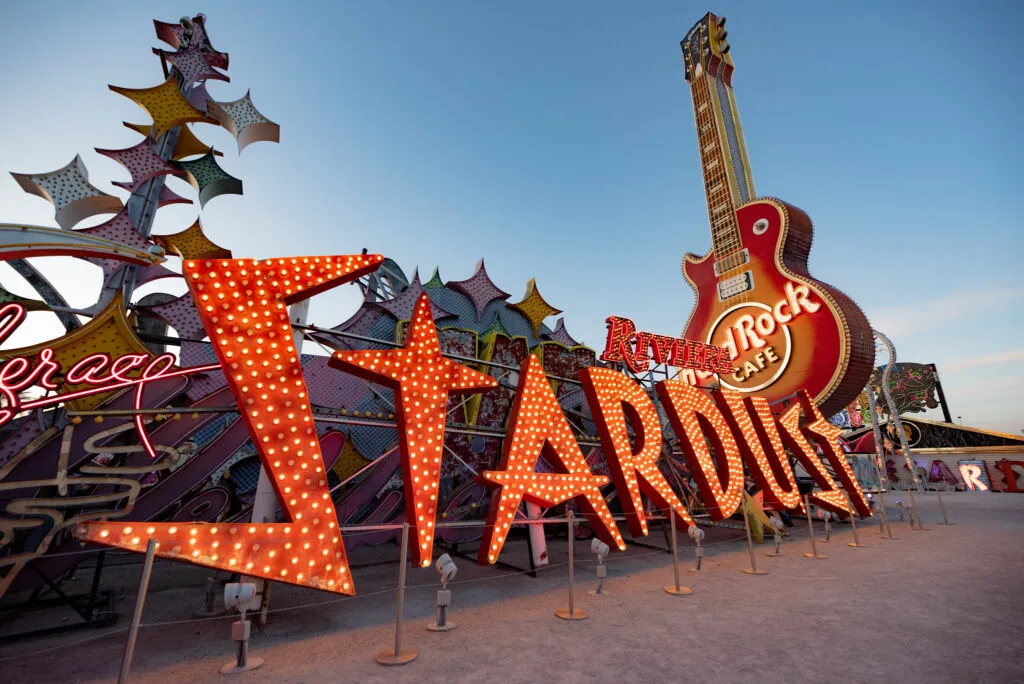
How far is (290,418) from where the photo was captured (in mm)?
5500

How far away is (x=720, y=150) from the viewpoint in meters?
23.8

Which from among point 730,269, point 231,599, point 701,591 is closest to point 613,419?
point 701,591

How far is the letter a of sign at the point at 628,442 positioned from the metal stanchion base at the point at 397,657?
502 centimetres

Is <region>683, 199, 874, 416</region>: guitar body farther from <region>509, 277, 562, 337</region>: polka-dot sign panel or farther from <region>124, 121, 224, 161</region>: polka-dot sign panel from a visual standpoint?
<region>124, 121, 224, 161</region>: polka-dot sign panel

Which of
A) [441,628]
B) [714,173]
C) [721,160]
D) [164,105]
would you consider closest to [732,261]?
[714,173]

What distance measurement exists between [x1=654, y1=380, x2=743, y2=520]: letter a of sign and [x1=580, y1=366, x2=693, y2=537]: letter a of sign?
79 centimetres

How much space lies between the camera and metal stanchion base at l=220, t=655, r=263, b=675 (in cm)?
448

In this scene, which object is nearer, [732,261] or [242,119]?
[242,119]

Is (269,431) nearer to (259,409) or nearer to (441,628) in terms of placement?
(259,409)

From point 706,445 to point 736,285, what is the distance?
1224cm

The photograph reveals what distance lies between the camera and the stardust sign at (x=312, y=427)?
15.9 feet

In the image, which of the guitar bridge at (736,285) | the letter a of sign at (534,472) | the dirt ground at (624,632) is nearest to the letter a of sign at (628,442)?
the letter a of sign at (534,472)

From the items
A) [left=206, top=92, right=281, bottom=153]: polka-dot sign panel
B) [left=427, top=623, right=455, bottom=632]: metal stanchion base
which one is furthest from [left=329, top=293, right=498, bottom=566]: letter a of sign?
[left=206, top=92, right=281, bottom=153]: polka-dot sign panel

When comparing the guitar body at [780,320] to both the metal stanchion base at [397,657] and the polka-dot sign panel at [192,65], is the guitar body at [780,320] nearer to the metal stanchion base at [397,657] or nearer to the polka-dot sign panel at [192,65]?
the metal stanchion base at [397,657]
